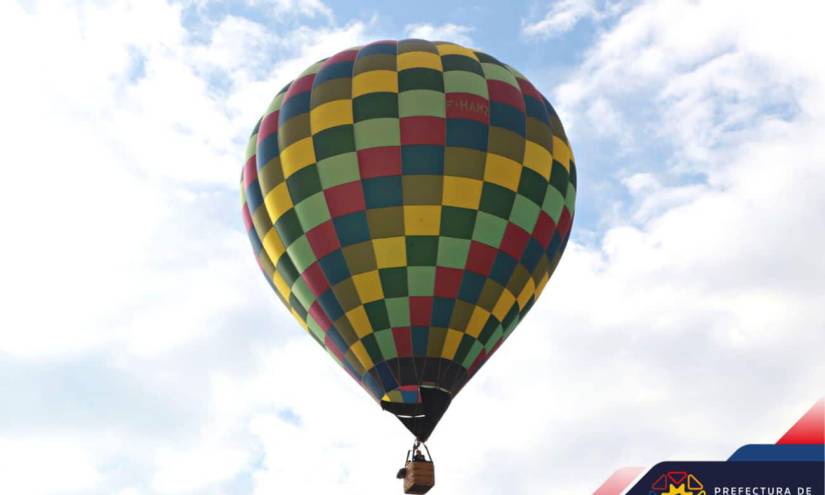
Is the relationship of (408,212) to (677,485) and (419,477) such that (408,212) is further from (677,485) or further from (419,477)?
(677,485)

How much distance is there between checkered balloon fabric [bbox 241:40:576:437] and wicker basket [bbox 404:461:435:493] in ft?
3.35

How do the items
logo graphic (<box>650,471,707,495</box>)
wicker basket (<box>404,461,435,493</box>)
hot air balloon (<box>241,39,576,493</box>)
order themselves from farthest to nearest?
1. hot air balloon (<box>241,39,576,493</box>)
2. wicker basket (<box>404,461,435,493</box>)
3. logo graphic (<box>650,471,707,495</box>)

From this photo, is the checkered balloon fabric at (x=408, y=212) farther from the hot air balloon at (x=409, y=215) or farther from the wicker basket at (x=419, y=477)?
the wicker basket at (x=419, y=477)

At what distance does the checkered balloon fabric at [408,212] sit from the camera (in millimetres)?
20594

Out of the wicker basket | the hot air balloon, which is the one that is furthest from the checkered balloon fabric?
the wicker basket

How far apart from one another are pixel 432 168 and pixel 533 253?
2.29 metres

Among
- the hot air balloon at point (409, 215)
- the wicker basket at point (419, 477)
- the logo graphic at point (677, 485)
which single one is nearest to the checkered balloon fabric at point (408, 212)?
the hot air balloon at point (409, 215)

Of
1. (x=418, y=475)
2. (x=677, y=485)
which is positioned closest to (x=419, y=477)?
(x=418, y=475)

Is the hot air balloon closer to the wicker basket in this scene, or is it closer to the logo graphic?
the wicker basket

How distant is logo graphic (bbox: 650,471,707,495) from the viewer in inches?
725

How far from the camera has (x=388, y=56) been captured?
22141 millimetres

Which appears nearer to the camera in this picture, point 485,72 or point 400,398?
point 400,398

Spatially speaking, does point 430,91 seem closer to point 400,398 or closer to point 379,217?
point 379,217

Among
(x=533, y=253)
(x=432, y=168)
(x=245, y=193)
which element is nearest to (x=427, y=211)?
(x=432, y=168)
